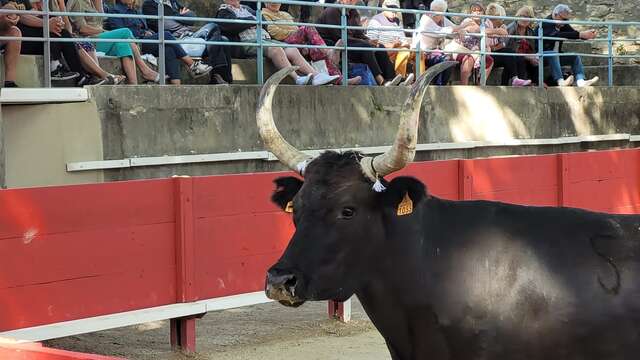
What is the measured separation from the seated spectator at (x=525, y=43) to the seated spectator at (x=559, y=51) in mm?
194

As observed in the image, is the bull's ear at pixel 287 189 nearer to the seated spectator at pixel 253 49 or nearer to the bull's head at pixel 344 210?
the bull's head at pixel 344 210

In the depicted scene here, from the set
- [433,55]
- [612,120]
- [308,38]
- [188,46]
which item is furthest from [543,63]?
[188,46]

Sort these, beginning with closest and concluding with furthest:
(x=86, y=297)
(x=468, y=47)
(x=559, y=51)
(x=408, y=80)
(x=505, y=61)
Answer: (x=86, y=297), (x=408, y=80), (x=468, y=47), (x=505, y=61), (x=559, y=51)

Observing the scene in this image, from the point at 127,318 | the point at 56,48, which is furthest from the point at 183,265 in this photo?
the point at 56,48

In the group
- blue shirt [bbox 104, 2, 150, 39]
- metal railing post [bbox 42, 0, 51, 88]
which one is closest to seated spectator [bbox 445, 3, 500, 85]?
blue shirt [bbox 104, 2, 150, 39]

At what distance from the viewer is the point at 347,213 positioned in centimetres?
381

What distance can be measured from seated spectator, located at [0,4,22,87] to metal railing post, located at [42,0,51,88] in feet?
0.56

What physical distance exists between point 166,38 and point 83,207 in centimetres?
263

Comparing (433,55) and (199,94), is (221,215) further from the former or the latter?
(433,55)

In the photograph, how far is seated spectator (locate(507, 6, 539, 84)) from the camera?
1213 cm

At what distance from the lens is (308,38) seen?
378 inches

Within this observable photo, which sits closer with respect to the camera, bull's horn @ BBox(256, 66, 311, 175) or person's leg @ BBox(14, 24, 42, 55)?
bull's horn @ BBox(256, 66, 311, 175)

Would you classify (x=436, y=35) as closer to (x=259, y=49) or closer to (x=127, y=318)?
(x=259, y=49)

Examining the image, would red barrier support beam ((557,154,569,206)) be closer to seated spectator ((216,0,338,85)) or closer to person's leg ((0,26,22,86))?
seated spectator ((216,0,338,85))
